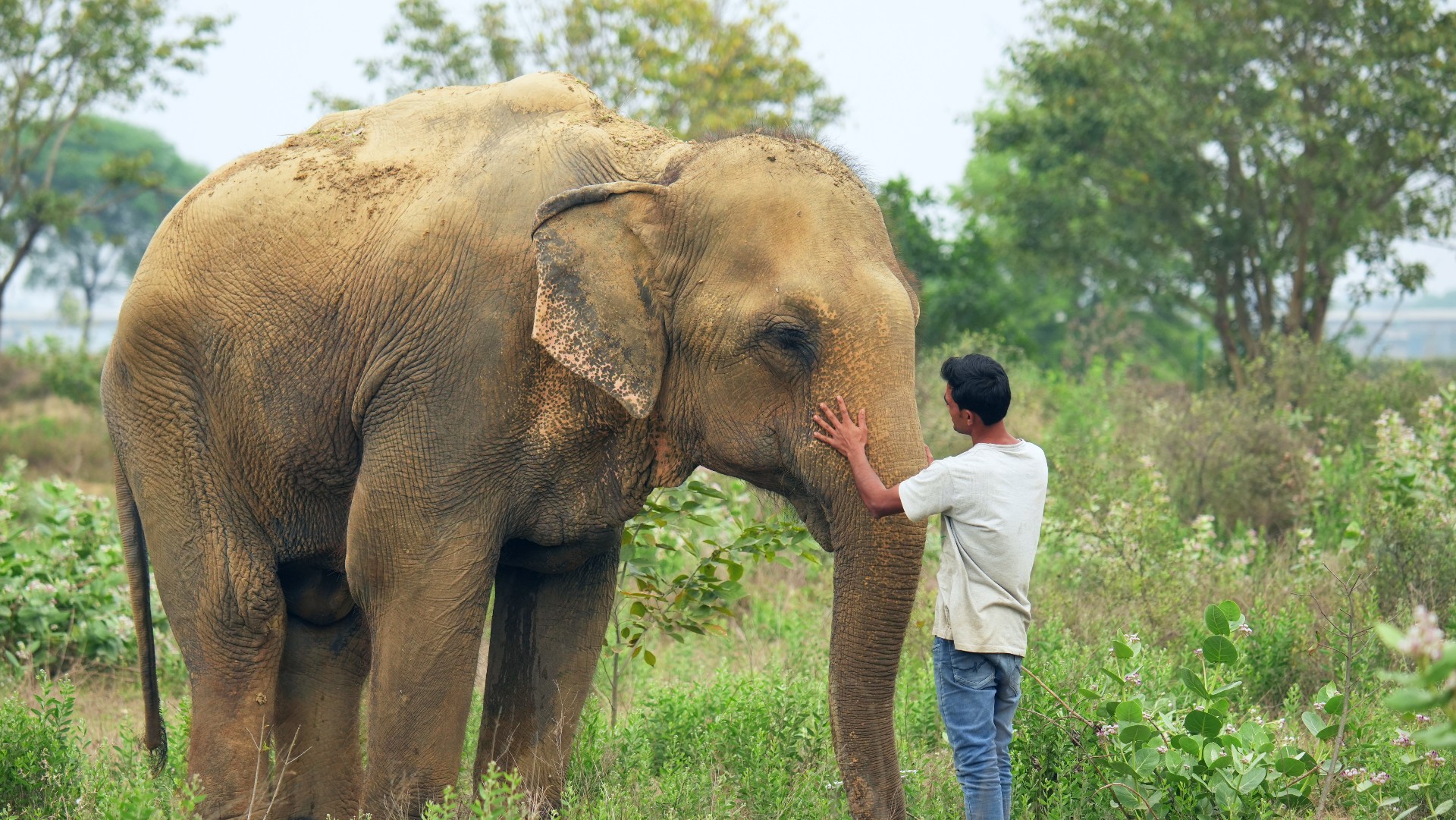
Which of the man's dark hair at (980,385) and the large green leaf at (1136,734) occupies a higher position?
the man's dark hair at (980,385)

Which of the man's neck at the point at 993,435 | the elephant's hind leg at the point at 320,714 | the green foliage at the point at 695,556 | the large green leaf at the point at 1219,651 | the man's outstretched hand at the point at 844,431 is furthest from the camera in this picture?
the green foliage at the point at 695,556

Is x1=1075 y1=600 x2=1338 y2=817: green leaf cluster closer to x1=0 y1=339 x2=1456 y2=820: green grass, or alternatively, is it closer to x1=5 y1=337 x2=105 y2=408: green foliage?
x1=0 y1=339 x2=1456 y2=820: green grass

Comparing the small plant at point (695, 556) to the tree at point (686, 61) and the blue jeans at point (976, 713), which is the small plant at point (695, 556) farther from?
the tree at point (686, 61)

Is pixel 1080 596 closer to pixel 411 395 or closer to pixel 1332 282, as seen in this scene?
pixel 411 395

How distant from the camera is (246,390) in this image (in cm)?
492

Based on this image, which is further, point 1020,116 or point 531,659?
point 1020,116

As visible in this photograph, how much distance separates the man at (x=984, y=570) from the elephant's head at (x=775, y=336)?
17 cm

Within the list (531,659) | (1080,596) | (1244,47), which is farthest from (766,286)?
(1244,47)

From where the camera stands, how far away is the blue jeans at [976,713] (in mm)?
4246

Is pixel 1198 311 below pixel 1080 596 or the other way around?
the other way around

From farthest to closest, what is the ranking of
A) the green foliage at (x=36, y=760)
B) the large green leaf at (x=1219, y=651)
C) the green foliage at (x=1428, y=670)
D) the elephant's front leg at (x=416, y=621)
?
1. the green foliage at (x=36, y=760)
2. the large green leaf at (x=1219, y=651)
3. the elephant's front leg at (x=416, y=621)
4. the green foliage at (x=1428, y=670)

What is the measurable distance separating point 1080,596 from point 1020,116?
13.8 m

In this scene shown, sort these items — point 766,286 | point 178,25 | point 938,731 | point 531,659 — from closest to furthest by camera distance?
point 766,286 → point 531,659 → point 938,731 → point 178,25

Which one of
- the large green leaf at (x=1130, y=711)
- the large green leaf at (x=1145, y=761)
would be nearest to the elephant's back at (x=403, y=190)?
the large green leaf at (x=1130, y=711)
